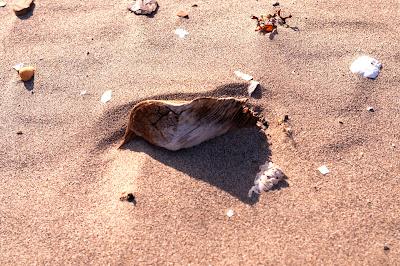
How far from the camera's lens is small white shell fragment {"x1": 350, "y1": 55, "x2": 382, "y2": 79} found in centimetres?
250

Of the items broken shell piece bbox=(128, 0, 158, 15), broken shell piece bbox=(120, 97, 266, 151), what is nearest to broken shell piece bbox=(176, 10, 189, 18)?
broken shell piece bbox=(128, 0, 158, 15)

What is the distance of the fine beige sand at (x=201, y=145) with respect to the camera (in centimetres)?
203

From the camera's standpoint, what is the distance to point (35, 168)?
233cm

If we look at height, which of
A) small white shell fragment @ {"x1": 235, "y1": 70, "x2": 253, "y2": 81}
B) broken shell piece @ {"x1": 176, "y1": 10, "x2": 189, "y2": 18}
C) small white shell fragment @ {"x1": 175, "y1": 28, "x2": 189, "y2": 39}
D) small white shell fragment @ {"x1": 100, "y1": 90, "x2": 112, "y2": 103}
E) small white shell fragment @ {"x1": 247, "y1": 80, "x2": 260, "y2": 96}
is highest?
broken shell piece @ {"x1": 176, "y1": 10, "x2": 189, "y2": 18}

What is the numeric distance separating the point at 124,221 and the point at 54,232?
0.30 metres

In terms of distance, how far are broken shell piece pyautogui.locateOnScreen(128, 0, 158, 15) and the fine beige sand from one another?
5cm

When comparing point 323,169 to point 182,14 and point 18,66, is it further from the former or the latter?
point 18,66

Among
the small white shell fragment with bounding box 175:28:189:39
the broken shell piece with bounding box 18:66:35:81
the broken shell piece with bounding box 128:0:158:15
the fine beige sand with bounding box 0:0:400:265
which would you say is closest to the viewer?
the fine beige sand with bounding box 0:0:400:265

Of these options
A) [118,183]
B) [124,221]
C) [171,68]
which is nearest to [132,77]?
[171,68]

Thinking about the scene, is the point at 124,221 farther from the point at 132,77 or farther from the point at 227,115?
the point at 132,77

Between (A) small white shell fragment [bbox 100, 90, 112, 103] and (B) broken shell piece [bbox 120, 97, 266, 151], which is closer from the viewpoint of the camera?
(B) broken shell piece [bbox 120, 97, 266, 151]

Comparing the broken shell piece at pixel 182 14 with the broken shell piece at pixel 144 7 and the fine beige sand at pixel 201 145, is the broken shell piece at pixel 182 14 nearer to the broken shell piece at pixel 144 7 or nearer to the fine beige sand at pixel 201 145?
the fine beige sand at pixel 201 145

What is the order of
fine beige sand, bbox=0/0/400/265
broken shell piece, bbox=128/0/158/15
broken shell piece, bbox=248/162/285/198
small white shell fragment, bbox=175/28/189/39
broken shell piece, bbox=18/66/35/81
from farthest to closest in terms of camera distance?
broken shell piece, bbox=128/0/158/15 < small white shell fragment, bbox=175/28/189/39 < broken shell piece, bbox=18/66/35/81 < broken shell piece, bbox=248/162/285/198 < fine beige sand, bbox=0/0/400/265

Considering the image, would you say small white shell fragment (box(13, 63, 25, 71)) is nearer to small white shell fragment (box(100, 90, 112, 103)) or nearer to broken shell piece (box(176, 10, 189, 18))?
small white shell fragment (box(100, 90, 112, 103))
